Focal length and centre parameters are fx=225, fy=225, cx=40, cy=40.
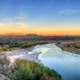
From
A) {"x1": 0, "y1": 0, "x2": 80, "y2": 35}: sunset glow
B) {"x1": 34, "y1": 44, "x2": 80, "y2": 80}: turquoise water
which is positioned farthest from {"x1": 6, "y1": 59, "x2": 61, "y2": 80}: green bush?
{"x1": 0, "y1": 0, "x2": 80, "y2": 35}: sunset glow

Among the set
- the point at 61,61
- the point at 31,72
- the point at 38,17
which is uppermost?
the point at 38,17

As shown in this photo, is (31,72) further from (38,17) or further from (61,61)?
(38,17)

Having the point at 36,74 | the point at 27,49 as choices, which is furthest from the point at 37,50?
the point at 36,74

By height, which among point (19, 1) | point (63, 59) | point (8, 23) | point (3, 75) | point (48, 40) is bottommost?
point (3, 75)

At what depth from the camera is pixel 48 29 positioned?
296 centimetres

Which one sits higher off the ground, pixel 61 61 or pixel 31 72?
pixel 61 61

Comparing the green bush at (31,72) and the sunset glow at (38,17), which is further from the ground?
the sunset glow at (38,17)

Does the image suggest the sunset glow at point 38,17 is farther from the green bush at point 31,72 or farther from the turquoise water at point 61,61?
the green bush at point 31,72

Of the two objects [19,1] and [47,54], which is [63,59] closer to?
[47,54]

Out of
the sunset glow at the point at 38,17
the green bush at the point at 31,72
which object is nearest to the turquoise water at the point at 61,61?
the green bush at the point at 31,72

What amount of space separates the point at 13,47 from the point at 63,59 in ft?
2.24

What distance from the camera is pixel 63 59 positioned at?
295 centimetres

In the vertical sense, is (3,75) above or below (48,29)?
below

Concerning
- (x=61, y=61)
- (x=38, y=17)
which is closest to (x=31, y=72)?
(x=61, y=61)
